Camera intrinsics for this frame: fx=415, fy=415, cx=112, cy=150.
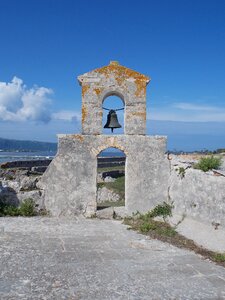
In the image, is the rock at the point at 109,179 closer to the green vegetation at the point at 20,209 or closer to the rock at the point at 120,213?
the rock at the point at 120,213

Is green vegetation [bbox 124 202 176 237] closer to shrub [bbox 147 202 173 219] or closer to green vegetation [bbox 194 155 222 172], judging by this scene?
shrub [bbox 147 202 173 219]

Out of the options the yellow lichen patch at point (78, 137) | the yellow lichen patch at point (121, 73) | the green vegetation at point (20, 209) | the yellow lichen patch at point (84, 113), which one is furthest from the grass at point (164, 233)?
the yellow lichen patch at point (121, 73)

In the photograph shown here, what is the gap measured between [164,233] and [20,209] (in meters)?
4.64

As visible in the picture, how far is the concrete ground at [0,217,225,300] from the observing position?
6316 millimetres

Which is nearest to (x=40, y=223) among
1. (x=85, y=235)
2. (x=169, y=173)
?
(x=85, y=235)

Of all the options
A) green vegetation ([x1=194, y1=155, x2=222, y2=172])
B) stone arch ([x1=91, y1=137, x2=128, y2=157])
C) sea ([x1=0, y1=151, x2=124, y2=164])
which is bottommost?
sea ([x1=0, y1=151, x2=124, y2=164])

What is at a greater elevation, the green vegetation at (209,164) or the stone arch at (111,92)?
the stone arch at (111,92)

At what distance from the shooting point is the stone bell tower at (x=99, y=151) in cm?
1263

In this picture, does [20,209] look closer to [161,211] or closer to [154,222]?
[154,222]

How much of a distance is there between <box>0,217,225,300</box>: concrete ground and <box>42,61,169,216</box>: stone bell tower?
6.52 ft

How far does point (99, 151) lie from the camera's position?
12.7m

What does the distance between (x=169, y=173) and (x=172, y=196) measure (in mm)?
739

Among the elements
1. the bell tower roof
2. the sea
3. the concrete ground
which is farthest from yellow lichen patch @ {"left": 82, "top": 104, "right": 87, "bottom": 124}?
the sea

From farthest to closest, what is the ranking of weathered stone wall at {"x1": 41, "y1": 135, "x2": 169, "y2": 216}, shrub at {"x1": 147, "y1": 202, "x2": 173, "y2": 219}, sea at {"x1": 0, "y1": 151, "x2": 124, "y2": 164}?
sea at {"x1": 0, "y1": 151, "x2": 124, "y2": 164}
weathered stone wall at {"x1": 41, "y1": 135, "x2": 169, "y2": 216}
shrub at {"x1": 147, "y1": 202, "x2": 173, "y2": 219}
